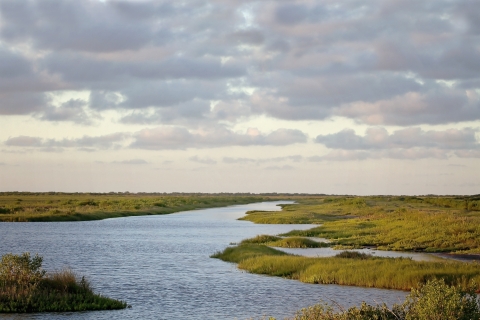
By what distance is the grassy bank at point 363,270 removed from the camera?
31.5m

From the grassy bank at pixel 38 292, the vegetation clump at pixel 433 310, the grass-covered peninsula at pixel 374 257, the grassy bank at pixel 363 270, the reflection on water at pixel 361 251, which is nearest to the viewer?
the vegetation clump at pixel 433 310

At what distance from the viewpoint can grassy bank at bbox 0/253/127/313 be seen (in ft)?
81.0

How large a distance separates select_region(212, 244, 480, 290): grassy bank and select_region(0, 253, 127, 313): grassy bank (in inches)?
523

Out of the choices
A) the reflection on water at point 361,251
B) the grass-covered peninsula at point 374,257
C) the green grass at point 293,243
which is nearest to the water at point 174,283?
the grass-covered peninsula at point 374,257

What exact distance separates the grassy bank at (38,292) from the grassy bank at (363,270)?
1329 centimetres

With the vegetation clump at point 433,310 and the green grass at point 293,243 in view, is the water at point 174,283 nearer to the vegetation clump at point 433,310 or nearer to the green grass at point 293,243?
the green grass at point 293,243

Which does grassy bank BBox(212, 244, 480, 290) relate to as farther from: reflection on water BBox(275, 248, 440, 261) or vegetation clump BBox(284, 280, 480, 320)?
vegetation clump BBox(284, 280, 480, 320)

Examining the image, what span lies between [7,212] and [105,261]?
66.0 m

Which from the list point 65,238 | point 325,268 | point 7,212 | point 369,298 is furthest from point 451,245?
point 7,212

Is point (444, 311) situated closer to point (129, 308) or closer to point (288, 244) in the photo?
point (129, 308)

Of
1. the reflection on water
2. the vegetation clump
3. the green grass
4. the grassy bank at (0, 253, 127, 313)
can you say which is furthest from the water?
the vegetation clump

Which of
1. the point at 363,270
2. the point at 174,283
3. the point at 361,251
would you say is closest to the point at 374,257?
the point at 363,270

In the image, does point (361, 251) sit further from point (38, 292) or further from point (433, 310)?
point (433, 310)

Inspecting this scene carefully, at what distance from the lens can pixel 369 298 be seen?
2902 cm
